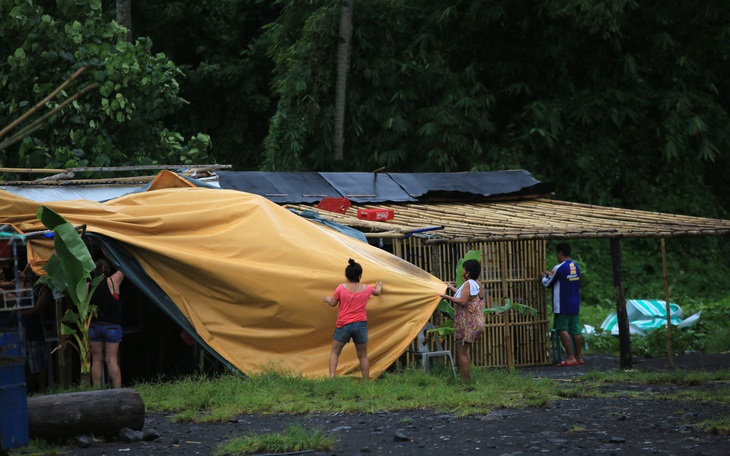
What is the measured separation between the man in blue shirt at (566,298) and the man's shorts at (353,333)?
3.52 m

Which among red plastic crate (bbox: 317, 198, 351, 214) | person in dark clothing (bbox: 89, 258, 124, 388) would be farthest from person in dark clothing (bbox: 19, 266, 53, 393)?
red plastic crate (bbox: 317, 198, 351, 214)

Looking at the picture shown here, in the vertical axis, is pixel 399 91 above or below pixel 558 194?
above

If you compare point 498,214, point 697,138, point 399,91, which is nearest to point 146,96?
point 399,91

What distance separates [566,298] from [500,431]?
543 centimetres

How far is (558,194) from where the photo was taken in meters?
21.6

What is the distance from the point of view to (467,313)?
436 inches

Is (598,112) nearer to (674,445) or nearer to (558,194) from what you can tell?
(558,194)

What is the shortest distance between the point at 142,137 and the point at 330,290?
321 inches

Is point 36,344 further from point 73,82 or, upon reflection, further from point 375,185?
point 73,82

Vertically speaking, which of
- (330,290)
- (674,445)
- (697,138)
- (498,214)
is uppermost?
(697,138)

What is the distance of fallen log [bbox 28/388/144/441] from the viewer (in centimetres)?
815

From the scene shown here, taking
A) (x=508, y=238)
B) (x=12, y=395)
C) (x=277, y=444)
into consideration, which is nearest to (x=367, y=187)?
(x=508, y=238)

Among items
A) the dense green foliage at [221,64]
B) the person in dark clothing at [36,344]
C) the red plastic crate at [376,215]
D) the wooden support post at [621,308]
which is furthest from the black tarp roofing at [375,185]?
the dense green foliage at [221,64]

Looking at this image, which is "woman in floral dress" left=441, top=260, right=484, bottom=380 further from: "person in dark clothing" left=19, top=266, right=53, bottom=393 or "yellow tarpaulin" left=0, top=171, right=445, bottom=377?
"person in dark clothing" left=19, top=266, right=53, bottom=393
